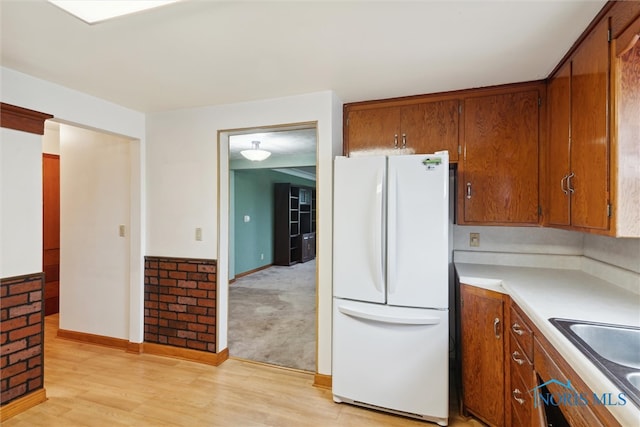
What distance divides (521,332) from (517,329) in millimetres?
65

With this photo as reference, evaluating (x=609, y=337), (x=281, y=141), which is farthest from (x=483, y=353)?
(x=281, y=141)

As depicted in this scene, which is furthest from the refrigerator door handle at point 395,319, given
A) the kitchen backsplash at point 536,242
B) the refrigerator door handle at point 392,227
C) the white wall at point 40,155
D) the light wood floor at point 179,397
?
the white wall at point 40,155

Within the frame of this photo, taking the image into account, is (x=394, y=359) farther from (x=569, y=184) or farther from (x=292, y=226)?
(x=292, y=226)

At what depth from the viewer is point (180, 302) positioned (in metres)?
2.87

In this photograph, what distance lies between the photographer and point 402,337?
1.99m

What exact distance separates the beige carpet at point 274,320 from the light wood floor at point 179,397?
0.24 meters

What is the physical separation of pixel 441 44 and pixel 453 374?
2.48m

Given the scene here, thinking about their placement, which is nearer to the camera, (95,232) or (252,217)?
(95,232)

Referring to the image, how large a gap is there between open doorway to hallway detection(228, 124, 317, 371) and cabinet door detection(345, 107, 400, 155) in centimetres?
42

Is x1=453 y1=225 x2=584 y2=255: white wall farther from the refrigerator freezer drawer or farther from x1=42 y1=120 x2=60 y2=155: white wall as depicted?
x1=42 y1=120 x2=60 y2=155: white wall

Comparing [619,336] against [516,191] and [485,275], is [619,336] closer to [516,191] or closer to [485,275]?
[485,275]

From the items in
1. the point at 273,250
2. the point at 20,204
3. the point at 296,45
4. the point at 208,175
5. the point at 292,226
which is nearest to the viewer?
the point at 296,45

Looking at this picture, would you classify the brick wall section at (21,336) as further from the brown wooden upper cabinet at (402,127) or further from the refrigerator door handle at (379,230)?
the brown wooden upper cabinet at (402,127)

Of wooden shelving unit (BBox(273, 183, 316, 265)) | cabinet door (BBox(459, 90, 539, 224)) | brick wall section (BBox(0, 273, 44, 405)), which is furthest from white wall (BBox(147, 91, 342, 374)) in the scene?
wooden shelving unit (BBox(273, 183, 316, 265))
